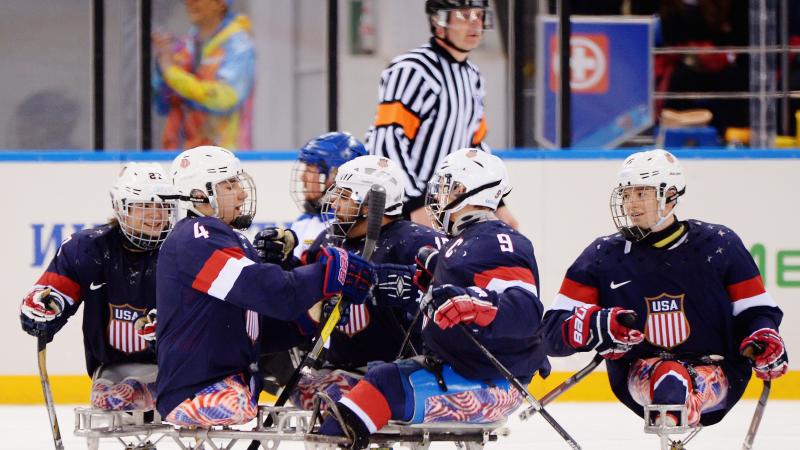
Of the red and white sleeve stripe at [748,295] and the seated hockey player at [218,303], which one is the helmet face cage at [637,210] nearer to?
the red and white sleeve stripe at [748,295]

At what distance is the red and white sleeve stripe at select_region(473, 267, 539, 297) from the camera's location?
4.15 metres

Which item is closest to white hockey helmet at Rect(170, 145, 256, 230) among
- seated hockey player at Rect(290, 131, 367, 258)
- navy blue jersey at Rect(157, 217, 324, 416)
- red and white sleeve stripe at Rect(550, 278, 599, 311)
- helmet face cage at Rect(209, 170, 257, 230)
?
helmet face cage at Rect(209, 170, 257, 230)

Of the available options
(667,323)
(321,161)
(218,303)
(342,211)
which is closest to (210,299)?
(218,303)

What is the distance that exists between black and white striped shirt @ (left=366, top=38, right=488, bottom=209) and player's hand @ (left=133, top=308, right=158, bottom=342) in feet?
5.47

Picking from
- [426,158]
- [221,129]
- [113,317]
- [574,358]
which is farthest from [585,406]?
[113,317]

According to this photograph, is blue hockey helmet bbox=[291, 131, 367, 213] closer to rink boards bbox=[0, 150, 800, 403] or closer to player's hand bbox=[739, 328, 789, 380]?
player's hand bbox=[739, 328, 789, 380]

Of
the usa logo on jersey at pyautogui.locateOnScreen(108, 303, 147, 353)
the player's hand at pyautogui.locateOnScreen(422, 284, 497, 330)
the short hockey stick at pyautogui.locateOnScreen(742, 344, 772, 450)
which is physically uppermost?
the player's hand at pyautogui.locateOnScreen(422, 284, 497, 330)

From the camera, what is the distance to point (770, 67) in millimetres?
8398

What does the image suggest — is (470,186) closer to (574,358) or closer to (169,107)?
(574,358)

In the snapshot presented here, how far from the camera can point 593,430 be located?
21.2 ft

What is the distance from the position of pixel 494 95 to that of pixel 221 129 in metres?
1.40

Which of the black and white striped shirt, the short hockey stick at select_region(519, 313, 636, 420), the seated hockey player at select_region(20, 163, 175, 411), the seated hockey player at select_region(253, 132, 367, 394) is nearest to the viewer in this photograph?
the short hockey stick at select_region(519, 313, 636, 420)

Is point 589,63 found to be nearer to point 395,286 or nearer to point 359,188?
point 359,188

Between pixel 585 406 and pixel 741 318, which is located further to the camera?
pixel 585 406
